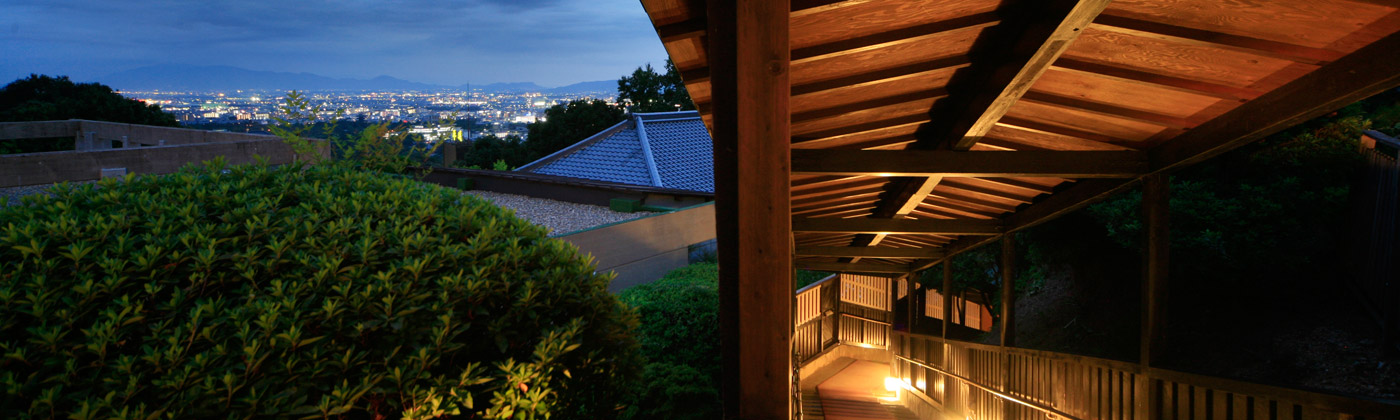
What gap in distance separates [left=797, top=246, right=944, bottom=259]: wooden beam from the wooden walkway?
2.24 meters

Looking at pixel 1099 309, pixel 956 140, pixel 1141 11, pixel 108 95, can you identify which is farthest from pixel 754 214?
pixel 108 95

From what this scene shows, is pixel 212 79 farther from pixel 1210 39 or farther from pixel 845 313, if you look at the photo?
pixel 1210 39

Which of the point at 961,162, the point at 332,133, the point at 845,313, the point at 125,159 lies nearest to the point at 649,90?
the point at 845,313

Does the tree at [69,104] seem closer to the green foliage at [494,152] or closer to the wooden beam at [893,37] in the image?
the green foliage at [494,152]

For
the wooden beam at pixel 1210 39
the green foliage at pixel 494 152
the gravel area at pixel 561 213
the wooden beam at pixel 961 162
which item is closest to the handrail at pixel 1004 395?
the wooden beam at pixel 961 162

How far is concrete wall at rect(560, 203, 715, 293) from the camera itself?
26.5 feet

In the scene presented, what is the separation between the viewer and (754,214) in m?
2.12

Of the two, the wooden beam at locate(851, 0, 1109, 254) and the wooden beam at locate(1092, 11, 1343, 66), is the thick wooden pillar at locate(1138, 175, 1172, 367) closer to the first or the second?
the wooden beam at locate(851, 0, 1109, 254)

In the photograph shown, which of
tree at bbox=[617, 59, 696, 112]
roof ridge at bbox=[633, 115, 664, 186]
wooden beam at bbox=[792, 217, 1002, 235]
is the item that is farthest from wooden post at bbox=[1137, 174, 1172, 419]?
tree at bbox=[617, 59, 696, 112]

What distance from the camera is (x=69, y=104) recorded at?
21359mm

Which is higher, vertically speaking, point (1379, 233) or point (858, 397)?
point (1379, 233)

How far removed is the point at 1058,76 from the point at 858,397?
378 inches

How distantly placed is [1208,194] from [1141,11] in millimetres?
8372

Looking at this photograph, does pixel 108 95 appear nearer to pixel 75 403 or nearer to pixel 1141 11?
pixel 75 403
